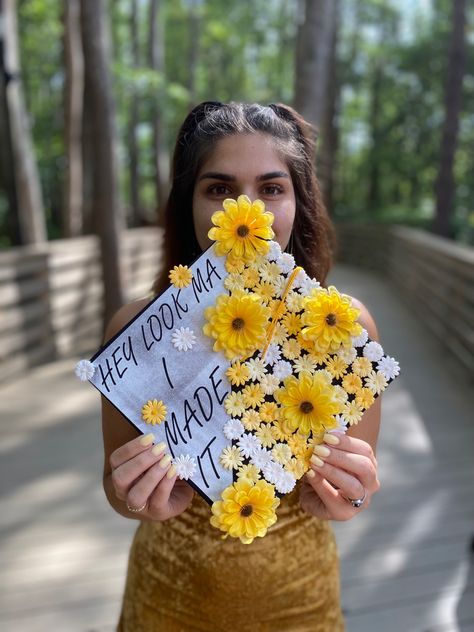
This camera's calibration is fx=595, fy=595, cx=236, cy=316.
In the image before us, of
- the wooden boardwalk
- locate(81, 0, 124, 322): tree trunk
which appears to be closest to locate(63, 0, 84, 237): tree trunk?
locate(81, 0, 124, 322): tree trunk

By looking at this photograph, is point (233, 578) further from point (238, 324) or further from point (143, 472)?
point (238, 324)

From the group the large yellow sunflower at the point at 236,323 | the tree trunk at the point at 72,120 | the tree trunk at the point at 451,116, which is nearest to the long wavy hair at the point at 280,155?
the large yellow sunflower at the point at 236,323

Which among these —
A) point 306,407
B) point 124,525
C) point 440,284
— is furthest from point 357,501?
point 440,284

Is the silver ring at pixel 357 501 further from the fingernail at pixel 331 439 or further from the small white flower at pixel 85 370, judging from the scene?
the small white flower at pixel 85 370

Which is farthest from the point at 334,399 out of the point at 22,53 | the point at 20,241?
the point at 22,53

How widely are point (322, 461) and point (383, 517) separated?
2.14 meters

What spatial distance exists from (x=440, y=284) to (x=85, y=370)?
588 cm

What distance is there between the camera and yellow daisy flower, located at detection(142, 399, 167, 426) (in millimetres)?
923

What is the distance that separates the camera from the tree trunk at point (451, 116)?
8797mm

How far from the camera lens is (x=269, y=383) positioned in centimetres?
96

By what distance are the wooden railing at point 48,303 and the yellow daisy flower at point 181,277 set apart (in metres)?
2.92

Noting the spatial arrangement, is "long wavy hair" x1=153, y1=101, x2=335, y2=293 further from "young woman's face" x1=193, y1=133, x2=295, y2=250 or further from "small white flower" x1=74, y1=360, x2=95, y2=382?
"small white flower" x1=74, y1=360, x2=95, y2=382

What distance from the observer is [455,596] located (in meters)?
2.29

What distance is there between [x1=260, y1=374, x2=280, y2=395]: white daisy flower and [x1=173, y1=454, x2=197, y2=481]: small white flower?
0.53ft
